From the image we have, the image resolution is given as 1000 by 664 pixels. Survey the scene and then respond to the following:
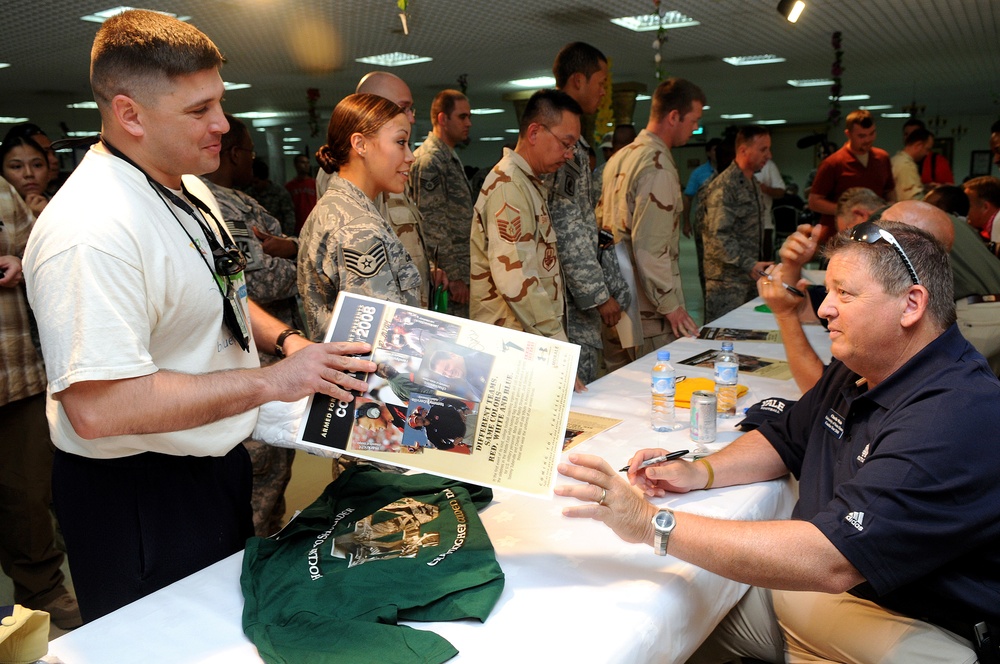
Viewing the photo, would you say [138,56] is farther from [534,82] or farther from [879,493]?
[534,82]

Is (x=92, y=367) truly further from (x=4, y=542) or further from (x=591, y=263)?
(x=591, y=263)

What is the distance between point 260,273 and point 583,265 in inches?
49.1

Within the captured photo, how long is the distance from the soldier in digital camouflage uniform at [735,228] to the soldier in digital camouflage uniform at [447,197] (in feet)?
4.89

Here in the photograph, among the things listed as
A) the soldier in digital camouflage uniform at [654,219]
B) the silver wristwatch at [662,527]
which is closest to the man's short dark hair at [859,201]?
the soldier in digital camouflage uniform at [654,219]

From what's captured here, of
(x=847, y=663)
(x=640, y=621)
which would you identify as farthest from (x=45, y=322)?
(x=847, y=663)

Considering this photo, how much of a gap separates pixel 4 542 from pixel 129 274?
1.98 m

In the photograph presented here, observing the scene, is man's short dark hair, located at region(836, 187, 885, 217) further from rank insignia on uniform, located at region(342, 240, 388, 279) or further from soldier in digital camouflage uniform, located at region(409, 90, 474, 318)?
rank insignia on uniform, located at region(342, 240, 388, 279)

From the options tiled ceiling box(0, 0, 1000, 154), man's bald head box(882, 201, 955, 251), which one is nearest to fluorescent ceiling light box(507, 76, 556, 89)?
tiled ceiling box(0, 0, 1000, 154)

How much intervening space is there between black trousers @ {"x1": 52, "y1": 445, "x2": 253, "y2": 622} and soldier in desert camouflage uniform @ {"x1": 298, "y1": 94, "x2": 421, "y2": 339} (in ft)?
2.34

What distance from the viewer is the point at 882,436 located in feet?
4.38

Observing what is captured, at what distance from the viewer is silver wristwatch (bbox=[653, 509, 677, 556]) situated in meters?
1.25

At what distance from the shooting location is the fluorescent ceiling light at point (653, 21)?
6305 millimetres

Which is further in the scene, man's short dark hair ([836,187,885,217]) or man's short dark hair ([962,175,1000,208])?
man's short dark hair ([962,175,1000,208])

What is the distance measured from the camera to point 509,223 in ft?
8.93
